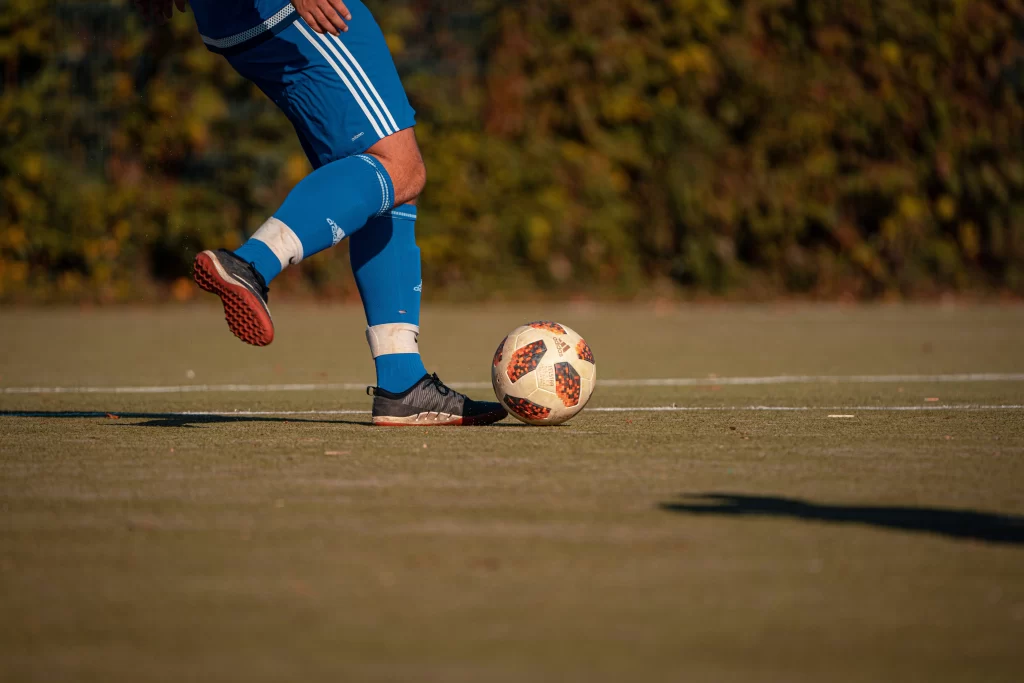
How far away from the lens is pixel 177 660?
1.74 m

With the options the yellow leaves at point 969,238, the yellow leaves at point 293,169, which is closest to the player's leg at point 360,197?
the yellow leaves at point 293,169

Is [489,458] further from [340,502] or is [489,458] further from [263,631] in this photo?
[263,631]

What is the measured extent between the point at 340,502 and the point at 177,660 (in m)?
1.05

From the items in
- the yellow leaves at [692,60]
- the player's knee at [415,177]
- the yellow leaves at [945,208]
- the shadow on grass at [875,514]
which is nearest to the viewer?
the shadow on grass at [875,514]

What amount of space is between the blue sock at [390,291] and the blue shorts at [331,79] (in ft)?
1.19

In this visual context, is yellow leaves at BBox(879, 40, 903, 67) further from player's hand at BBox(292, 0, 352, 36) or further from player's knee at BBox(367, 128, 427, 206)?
player's hand at BBox(292, 0, 352, 36)

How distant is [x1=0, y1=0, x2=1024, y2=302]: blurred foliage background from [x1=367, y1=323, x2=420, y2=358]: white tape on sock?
804cm

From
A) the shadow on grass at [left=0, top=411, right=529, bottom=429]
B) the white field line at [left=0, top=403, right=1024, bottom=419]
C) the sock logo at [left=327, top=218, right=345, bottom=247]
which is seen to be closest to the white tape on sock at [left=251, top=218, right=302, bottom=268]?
the sock logo at [left=327, top=218, right=345, bottom=247]

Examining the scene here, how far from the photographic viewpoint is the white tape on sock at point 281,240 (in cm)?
371

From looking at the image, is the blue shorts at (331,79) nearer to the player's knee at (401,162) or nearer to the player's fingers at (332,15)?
the player's knee at (401,162)

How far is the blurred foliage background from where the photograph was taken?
12.1m

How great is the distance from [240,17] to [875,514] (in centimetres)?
236

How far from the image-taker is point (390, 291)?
4344 millimetres

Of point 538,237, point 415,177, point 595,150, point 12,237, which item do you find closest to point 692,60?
point 595,150
